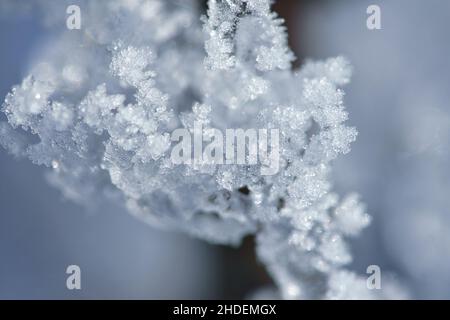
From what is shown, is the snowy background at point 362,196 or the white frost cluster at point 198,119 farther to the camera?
the snowy background at point 362,196

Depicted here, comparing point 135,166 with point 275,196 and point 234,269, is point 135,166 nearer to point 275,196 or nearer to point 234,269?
point 275,196

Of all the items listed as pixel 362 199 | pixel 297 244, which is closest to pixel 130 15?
pixel 297 244

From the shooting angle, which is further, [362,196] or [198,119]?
[362,196]
